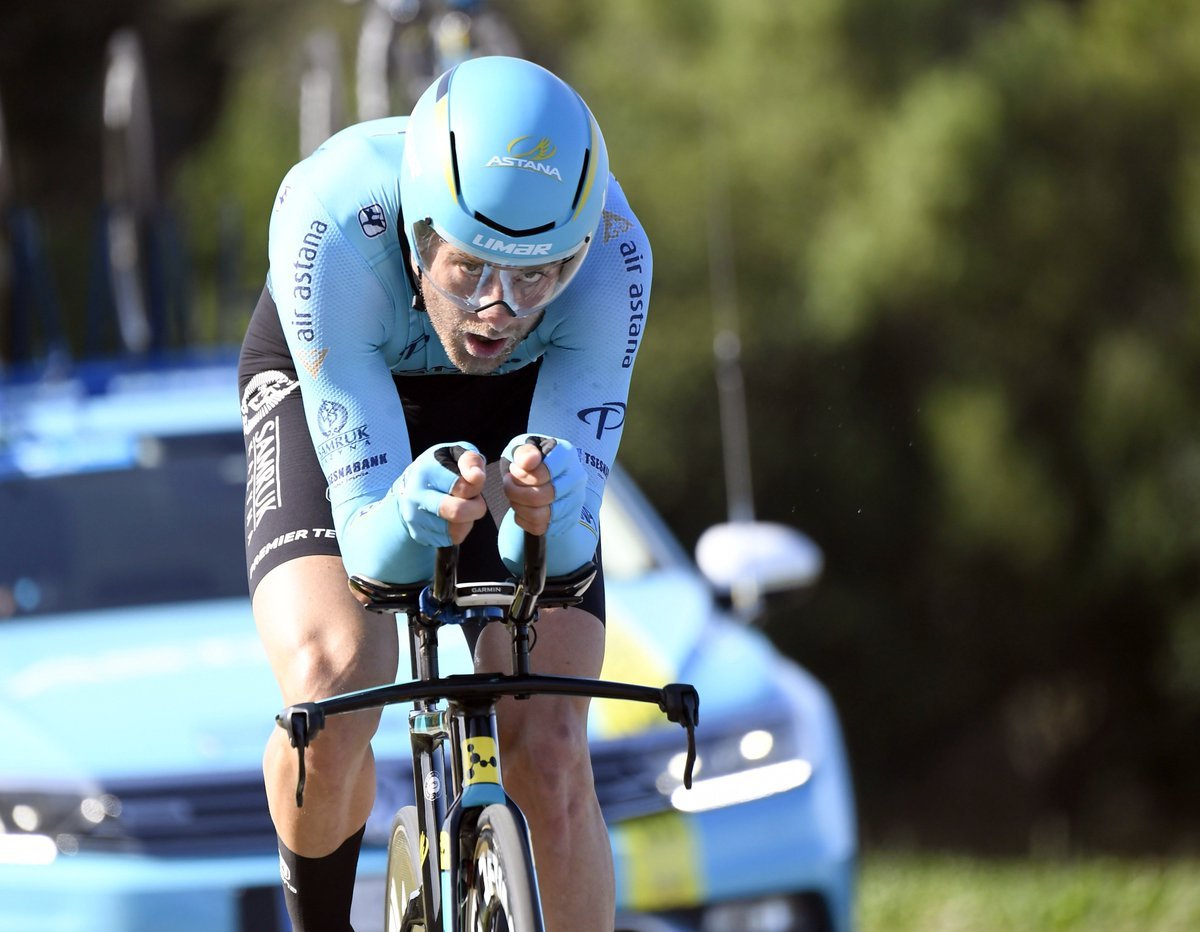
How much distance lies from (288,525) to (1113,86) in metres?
14.5

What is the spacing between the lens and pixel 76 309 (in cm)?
1792

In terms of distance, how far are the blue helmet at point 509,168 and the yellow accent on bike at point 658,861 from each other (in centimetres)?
167

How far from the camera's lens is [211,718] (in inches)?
158

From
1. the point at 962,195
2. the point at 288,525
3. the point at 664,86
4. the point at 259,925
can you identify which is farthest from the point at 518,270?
the point at 664,86

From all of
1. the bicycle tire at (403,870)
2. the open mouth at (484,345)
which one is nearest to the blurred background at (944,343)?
the bicycle tire at (403,870)

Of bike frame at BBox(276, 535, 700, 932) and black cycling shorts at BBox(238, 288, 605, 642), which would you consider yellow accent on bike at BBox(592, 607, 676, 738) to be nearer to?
black cycling shorts at BBox(238, 288, 605, 642)

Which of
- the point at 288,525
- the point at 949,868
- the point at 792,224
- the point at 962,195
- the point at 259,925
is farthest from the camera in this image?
the point at 792,224

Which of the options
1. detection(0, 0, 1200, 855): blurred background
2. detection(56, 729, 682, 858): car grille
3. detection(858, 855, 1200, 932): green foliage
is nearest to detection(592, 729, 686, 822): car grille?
detection(56, 729, 682, 858): car grille

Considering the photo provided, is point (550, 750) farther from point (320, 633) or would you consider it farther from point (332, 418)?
point (332, 418)

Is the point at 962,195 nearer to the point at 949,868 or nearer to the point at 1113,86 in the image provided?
the point at 1113,86

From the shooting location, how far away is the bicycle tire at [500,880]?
2484mm

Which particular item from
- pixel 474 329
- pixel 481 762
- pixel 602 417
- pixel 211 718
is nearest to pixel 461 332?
pixel 474 329

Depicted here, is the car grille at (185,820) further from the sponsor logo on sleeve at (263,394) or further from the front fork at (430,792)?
the front fork at (430,792)

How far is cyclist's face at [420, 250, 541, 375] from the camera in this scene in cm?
279
